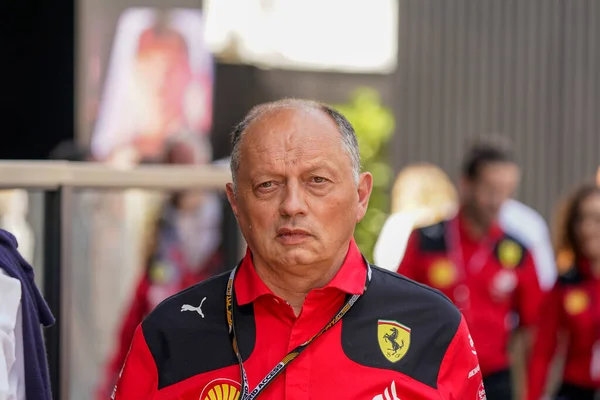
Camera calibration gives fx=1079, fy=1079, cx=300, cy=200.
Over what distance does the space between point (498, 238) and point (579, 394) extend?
1038 millimetres

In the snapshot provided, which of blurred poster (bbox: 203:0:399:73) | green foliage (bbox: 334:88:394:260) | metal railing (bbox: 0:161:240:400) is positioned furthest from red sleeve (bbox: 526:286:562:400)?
blurred poster (bbox: 203:0:399:73)

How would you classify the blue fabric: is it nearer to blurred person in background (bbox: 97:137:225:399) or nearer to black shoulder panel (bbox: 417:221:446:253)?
blurred person in background (bbox: 97:137:225:399)

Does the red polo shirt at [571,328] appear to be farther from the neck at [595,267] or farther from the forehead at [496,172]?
the forehead at [496,172]

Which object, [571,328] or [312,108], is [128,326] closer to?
[571,328]

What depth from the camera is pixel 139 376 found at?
105 inches

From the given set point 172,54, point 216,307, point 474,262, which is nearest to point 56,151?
point 172,54

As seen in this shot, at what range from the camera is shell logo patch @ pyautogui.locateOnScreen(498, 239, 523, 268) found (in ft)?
20.3

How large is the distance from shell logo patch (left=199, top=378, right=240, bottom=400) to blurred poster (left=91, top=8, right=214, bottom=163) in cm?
541

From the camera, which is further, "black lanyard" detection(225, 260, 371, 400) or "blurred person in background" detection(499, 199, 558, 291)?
"blurred person in background" detection(499, 199, 558, 291)

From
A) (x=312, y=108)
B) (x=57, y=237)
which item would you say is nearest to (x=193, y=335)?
(x=312, y=108)

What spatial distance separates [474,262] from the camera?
6.16 m

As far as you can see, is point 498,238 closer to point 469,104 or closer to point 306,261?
point 306,261

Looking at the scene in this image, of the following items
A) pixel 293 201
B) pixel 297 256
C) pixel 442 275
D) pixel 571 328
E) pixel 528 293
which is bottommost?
pixel 571 328

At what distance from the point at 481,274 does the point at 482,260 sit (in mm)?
102
